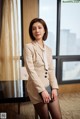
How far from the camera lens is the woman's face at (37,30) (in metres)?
1.49

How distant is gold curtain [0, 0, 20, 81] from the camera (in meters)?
2.69

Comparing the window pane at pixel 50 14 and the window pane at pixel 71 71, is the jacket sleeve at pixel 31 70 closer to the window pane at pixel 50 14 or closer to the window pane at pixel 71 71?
the window pane at pixel 50 14

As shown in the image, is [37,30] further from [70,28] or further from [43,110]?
[70,28]

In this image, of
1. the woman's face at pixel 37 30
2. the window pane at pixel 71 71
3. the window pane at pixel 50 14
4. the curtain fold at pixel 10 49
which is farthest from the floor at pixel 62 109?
the woman's face at pixel 37 30

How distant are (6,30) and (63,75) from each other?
149cm

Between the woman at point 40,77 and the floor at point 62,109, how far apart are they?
1005 millimetres

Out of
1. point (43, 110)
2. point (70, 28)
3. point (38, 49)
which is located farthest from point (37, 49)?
point (70, 28)

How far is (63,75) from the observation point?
11.0 feet

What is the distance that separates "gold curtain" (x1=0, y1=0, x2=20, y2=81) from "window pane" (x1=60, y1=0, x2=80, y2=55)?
3.08 feet

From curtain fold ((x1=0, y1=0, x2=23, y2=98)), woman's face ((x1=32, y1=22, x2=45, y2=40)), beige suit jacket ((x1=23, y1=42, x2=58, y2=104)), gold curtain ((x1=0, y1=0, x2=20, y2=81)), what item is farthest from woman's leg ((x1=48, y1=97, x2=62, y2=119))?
gold curtain ((x1=0, y1=0, x2=20, y2=81))

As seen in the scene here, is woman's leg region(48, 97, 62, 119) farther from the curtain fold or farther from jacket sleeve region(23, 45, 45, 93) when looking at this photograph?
the curtain fold

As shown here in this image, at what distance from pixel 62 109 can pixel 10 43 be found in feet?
4.63

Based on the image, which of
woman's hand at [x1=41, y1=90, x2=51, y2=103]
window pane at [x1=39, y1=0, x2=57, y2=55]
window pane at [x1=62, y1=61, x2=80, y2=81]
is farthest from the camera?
window pane at [x1=62, y1=61, x2=80, y2=81]

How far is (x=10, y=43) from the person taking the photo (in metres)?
2.77
